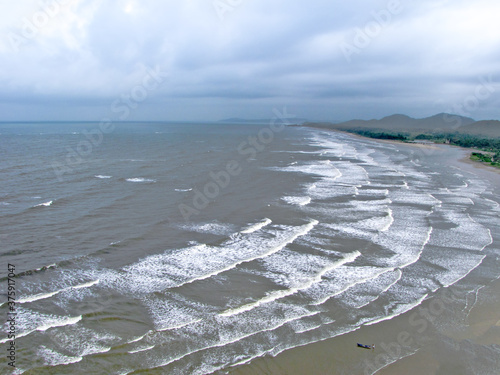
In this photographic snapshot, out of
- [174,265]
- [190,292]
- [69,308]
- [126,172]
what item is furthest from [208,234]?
[126,172]

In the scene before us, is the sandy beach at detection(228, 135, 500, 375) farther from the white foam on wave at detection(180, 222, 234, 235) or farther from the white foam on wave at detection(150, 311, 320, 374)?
the white foam on wave at detection(180, 222, 234, 235)

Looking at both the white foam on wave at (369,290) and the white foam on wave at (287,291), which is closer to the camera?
the white foam on wave at (287,291)

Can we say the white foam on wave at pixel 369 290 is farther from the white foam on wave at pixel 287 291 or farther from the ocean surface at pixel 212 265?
the white foam on wave at pixel 287 291

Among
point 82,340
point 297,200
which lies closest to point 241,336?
point 82,340

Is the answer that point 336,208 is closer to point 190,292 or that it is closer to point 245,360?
point 190,292

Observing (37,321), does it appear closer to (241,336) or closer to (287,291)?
(241,336)

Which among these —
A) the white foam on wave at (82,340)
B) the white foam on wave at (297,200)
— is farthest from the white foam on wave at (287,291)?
the white foam on wave at (297,200)

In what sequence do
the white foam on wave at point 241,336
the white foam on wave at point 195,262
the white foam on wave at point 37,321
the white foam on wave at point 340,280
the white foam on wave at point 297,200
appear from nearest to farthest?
1. the white foam on wave at point 241,336
2. the white foam on wave at point 37,321
3. the white foam on wave at point 340,280
4. the white foam on wave at point 195,262
5. the white foam on wave at point 297,200
